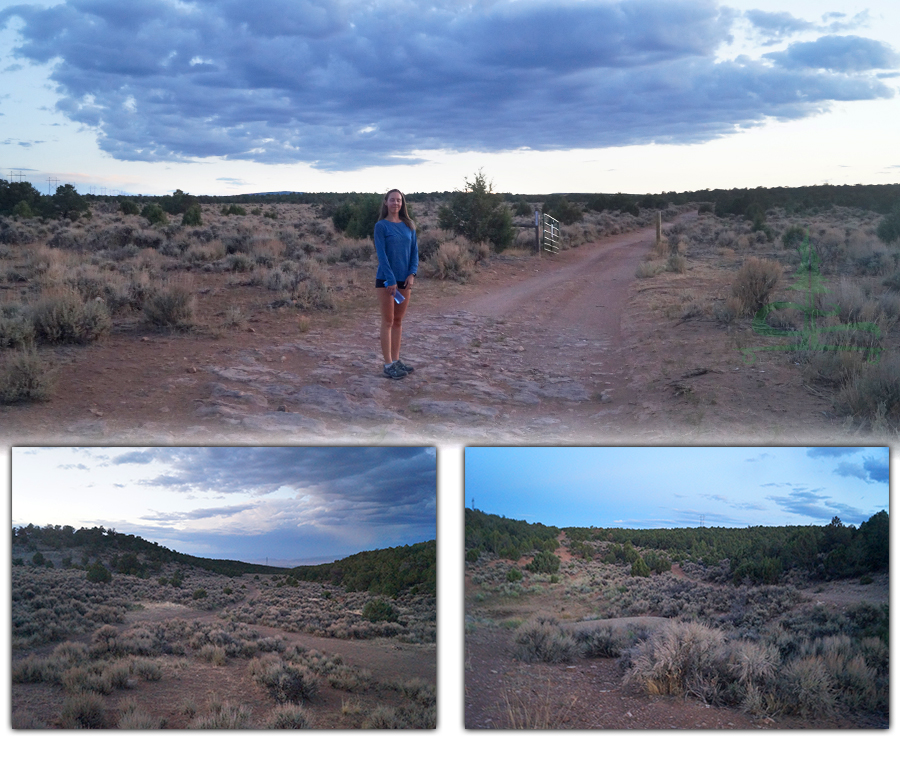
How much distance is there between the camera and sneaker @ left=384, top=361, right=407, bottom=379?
22.9 ft

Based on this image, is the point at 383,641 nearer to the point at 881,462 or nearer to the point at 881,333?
the point at 881,462

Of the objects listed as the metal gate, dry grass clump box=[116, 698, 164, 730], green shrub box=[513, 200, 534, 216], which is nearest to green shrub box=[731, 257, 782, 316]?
dry grass clump box=[116, 698, 164, 730]

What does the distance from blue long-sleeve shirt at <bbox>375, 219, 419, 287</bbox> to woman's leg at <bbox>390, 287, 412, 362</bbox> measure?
204mm

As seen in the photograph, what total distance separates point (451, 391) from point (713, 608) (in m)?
3.48

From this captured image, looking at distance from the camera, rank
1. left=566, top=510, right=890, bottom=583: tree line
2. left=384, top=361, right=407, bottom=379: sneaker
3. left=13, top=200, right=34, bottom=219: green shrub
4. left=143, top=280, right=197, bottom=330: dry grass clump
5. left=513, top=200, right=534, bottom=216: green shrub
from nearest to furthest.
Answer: left=566, top=510, right=890, bottom=583: tree line → left=384, top=361, right=407, bottom=379: sneaker → left=143, top=280, right=197, bottom=330: dry grass clump → left=13, top=200, right=34, bottom=219: green shrub → left=513, top=200, right=534, bottom=216: green shrub

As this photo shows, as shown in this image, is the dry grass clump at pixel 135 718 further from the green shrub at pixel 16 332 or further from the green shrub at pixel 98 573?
the green shrub at pixel 16 332

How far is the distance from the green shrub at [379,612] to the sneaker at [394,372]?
340 centimetres

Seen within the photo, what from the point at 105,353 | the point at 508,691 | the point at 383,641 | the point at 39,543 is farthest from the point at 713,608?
the point at 105,353

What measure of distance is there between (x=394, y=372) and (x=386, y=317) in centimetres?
60

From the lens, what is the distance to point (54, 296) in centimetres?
802

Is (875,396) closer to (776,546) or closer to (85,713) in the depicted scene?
(776,546)

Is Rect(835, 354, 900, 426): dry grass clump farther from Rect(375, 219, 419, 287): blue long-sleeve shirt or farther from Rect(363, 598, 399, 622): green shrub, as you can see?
Rect(363, 598, 399, 622): green shrub

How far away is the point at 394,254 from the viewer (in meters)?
6.23

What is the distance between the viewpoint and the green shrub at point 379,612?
12.3ft
